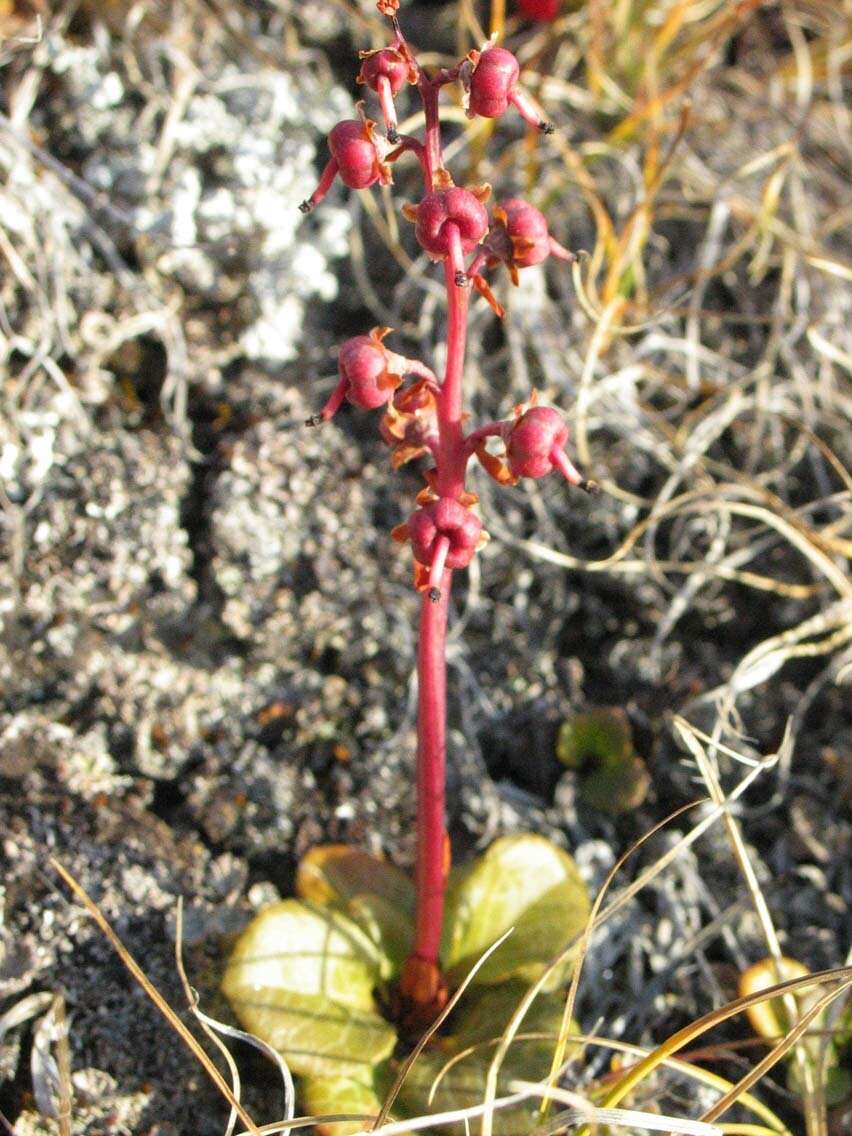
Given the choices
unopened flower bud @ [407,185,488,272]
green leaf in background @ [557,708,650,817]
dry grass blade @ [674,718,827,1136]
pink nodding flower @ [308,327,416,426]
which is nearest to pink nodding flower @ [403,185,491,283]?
unopened flower bud @ [407,185,488,272]

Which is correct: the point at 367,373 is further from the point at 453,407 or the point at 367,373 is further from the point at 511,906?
the point at 511,906

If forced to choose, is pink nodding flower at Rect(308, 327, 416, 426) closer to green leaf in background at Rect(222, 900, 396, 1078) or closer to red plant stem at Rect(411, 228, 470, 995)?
red plant stem at Rect(411, 228, 470, 995)

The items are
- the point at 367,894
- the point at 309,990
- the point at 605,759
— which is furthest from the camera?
the point at 605,759

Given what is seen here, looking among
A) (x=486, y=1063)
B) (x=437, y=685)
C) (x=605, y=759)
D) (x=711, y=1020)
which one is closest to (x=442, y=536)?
(x=437, y=685)

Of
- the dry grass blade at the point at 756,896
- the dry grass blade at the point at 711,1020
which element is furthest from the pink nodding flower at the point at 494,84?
the dry grass blade at the point at 711,1020

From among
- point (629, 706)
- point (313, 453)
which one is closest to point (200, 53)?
point (313, 453)
